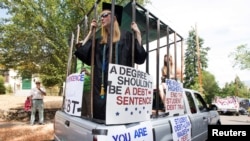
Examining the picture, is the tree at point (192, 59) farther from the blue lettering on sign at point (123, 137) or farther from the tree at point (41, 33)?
the blue lettering on sign at point (123, 137)

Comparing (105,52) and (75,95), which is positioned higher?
(105,52)

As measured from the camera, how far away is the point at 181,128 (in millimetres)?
4652

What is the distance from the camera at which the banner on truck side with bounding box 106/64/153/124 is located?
9.75 feet

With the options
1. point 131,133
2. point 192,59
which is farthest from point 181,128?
point 192,59

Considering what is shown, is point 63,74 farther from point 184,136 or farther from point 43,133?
point 184,136

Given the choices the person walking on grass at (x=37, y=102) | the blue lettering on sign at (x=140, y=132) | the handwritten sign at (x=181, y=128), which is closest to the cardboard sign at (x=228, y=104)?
the person walking on grass at (x=37, y=102)

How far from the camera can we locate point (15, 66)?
13703 millimetres

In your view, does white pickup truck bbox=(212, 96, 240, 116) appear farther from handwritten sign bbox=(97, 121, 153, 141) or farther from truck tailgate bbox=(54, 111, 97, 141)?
handwritten sign bbox=(97, 121, 153, 141)

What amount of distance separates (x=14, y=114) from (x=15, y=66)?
2.70 metres

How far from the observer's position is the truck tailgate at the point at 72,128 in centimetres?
294

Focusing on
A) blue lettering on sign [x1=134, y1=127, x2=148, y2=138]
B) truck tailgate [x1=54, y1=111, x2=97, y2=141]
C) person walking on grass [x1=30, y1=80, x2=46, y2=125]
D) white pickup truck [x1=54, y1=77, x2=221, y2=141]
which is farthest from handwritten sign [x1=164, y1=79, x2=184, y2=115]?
person walking on grass [x1=30, y1=80, x2=46, y2=125]

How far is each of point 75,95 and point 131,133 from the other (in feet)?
3.04

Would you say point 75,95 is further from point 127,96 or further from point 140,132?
point 140,132

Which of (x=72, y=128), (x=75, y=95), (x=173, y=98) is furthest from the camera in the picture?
(x=173, y=98)
